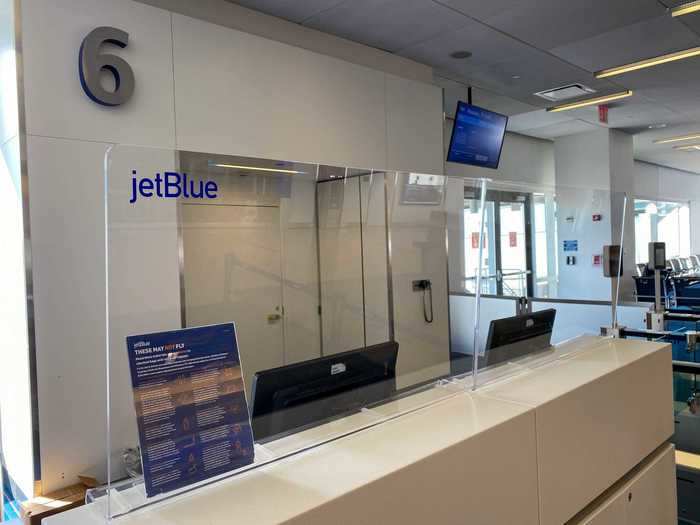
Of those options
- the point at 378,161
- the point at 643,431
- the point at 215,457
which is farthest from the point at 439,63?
the point at 215,457

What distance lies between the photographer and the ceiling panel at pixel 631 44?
4.10 metres

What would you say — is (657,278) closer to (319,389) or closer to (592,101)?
(319,389)

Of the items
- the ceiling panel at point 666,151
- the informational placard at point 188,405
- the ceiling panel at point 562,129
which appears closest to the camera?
the informational placard at point 188,405

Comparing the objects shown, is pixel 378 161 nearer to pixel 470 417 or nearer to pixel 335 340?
pixel 335 340

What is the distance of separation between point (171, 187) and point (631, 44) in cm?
453

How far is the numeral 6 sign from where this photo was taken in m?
2.70

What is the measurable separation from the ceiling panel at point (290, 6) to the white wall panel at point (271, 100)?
0.23m

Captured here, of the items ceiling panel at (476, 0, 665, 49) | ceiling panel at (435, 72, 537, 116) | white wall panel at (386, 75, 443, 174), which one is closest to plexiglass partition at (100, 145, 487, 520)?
white wall panel at (386, 75, 443, 174)

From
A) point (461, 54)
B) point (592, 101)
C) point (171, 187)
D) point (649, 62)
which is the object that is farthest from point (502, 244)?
point (592, 101)

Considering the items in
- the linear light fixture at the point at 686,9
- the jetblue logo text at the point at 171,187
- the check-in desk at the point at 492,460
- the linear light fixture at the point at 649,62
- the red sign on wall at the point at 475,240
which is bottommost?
the check-in desk at the point at 492,460

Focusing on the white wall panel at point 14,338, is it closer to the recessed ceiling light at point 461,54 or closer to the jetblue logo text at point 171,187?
the jetblue logo text at point 171,187

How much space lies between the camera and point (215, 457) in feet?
3.34

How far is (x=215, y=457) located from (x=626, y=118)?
794 centimetres

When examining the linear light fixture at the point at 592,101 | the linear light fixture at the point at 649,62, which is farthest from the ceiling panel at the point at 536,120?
the linear light fixture at the point at 649,62
